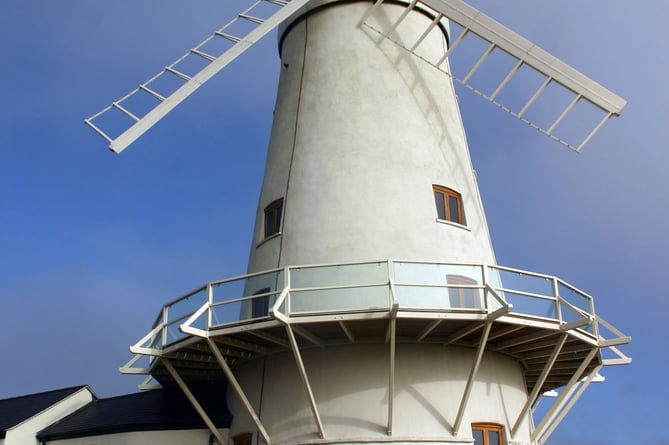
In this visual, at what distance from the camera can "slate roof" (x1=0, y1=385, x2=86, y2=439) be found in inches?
744

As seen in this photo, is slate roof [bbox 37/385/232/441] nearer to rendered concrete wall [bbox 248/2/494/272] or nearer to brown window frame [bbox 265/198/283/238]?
Result: rendered concrete wall [bbox 248/2/494/272]

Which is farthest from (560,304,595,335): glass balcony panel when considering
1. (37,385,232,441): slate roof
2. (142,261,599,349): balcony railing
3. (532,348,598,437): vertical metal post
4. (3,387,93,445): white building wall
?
(3,387,93,445): white building wall

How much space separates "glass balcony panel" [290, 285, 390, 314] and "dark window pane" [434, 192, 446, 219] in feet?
10.9

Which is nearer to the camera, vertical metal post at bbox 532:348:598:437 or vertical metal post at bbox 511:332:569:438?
vertical metal post at bbox 511:332:569:438

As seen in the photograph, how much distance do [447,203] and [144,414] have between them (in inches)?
338

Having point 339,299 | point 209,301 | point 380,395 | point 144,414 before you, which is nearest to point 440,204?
point 339,299

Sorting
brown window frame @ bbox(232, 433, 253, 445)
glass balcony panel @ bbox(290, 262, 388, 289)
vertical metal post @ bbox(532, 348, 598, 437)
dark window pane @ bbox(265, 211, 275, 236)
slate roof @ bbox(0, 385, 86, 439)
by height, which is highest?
dark window pane @ bbox(265, 211, 275, 236)

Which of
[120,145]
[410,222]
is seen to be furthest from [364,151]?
[120,145]

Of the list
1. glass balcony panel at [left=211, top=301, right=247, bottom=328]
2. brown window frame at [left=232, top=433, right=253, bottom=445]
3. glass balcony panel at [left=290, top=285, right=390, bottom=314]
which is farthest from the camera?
brown window frame at [left=232, top=433, right=253, bottom=445]

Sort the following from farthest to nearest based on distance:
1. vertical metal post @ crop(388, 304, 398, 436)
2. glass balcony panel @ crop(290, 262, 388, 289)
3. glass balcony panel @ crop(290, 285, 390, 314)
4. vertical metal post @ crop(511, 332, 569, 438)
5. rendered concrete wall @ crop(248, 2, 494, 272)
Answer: rendered concrete wall @ crop(248, 2, 494, 272) < vertical metal post @ crop(511, 332, 569, 438) < glass balcony panel @ crop(290, 262, 388, 289) < glass balcony panel @ crop(290, 285, 390, 314) < vertical metal post @ crop(388, 304, 398, 436)

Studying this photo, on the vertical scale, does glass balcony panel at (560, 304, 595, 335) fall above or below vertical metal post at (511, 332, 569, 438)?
above

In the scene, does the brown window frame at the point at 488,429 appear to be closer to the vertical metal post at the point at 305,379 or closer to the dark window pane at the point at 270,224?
the vertical metal post at the point at 305,379

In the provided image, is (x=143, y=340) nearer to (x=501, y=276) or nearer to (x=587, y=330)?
(x=501, y=276)

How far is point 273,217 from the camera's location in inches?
666
